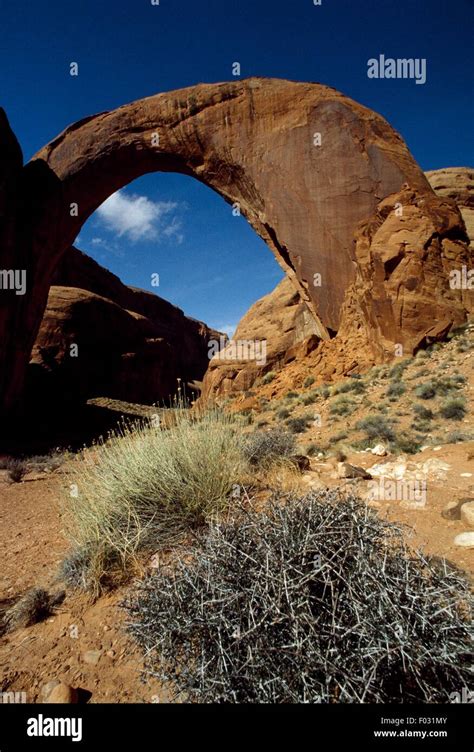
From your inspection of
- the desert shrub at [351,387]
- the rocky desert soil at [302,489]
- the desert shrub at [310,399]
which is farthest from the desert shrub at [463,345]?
the desert shrub at [310,399]

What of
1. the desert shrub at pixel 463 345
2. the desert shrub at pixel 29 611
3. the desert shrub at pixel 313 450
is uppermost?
the desert shrub at pixel 463 345

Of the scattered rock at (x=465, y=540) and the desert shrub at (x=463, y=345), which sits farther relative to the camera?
the desert shrub at (x=463, y=345)

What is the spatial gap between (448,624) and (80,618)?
2.21 m

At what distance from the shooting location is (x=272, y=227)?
14.3 metres

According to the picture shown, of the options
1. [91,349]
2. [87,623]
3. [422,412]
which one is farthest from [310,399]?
[91,349]

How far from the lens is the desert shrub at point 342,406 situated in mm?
8281

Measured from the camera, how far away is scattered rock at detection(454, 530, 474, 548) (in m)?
2.49

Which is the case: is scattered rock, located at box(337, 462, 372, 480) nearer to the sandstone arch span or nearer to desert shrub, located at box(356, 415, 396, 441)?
desert shrub, located at box(356, 415, 396, 441)

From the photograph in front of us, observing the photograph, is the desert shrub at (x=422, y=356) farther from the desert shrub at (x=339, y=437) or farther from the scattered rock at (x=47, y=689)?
the scattered rock at (x=47, y=689)

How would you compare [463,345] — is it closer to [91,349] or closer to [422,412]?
[422,412]

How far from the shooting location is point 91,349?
25297 mm

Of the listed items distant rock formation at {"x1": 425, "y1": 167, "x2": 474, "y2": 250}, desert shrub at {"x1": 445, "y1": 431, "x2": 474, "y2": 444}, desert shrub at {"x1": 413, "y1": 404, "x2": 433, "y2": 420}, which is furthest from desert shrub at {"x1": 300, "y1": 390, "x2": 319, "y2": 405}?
distant rock formation at {"x1": 425, "y1": 167, "x2": 474, "y2": 250}

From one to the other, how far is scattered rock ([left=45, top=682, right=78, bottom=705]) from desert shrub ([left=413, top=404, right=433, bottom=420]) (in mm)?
6515

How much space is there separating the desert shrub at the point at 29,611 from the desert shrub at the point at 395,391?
24.1 feet
